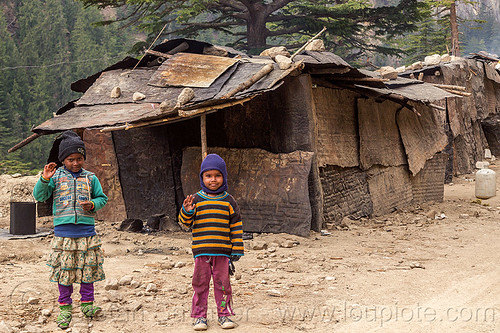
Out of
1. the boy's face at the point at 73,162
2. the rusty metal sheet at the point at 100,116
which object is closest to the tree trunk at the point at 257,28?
the rusty metal sheet at the point at 100,116

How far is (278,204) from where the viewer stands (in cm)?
813

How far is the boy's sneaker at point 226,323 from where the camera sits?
13.8 feet

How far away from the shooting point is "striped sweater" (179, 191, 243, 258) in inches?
166

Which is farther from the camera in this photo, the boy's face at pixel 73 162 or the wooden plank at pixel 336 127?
the wooden plank at pixel 336 127

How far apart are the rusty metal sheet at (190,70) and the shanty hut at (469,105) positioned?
7.13 meters

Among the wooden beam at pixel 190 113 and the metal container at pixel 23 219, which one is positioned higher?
the wooden beam at pixel 190 113

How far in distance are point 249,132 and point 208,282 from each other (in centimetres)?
461

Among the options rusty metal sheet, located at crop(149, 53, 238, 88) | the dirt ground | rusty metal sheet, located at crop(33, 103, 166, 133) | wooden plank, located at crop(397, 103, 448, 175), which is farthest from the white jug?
rusty metal sheet, located at crop(33, 103, 166, 133)

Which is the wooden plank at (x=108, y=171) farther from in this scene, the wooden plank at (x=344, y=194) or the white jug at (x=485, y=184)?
the white jug at (x=485, y=184)

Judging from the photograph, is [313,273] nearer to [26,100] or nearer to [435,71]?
[435,71]

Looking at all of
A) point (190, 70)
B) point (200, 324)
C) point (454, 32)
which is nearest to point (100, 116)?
point (190, 70)

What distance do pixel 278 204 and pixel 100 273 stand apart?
4.03 metres

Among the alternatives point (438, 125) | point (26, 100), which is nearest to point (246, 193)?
point (438, 125)

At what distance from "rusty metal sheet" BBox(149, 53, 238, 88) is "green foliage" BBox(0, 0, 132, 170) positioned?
57.5ft
